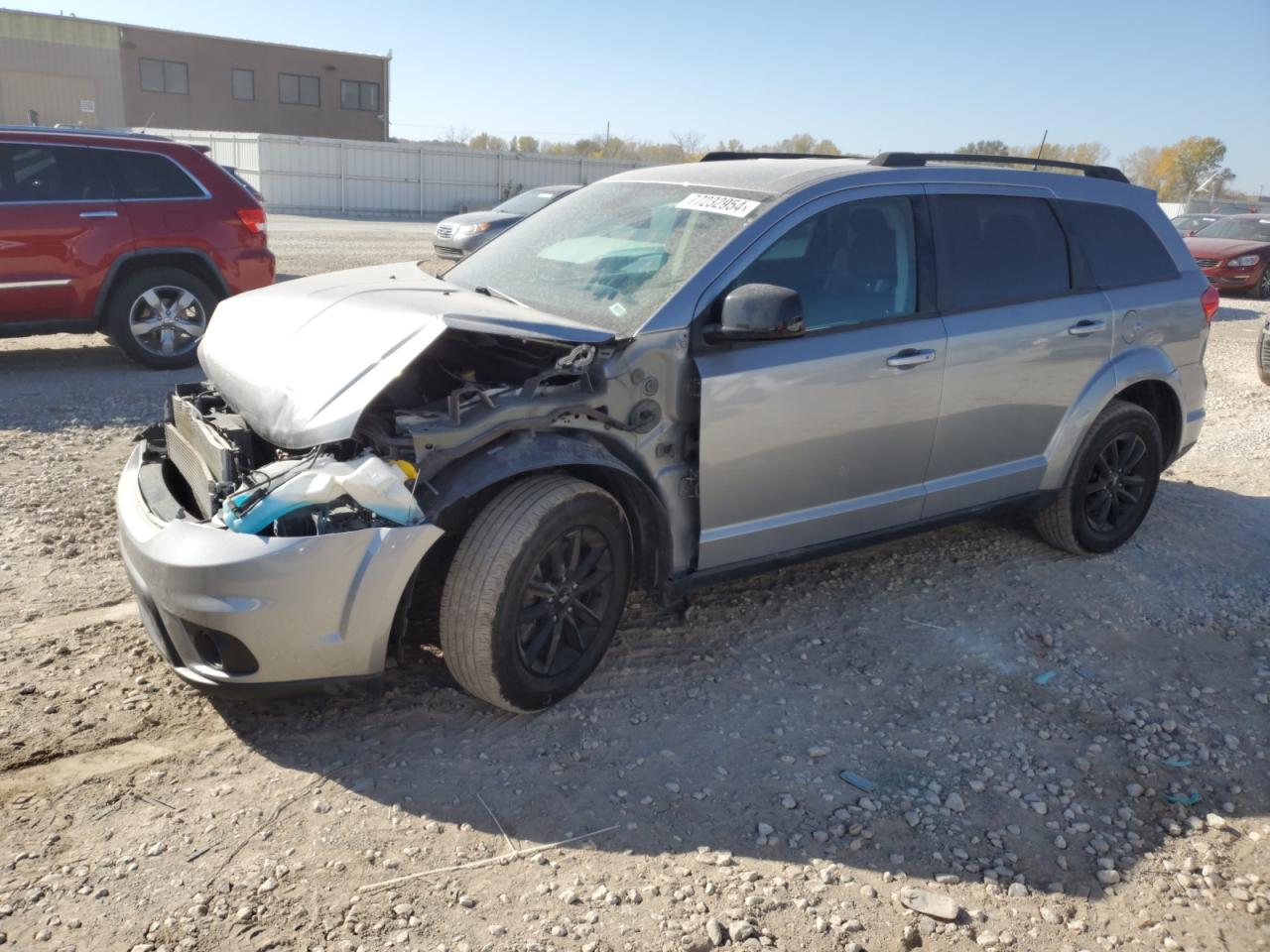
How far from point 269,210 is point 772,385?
96.8ft

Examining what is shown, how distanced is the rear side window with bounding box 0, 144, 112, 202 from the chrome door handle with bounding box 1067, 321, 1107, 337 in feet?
23.8

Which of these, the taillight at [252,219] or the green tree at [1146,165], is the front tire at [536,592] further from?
the green tree at [1146,165]

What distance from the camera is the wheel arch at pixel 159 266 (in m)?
8.16

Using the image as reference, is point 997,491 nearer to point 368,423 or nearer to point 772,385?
point 772,385

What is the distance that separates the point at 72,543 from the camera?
485cm

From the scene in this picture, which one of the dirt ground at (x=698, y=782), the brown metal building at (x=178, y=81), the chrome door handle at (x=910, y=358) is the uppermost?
the brown metal building at (x=178, y=81)

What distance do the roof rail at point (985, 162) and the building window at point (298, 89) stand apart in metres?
49.3

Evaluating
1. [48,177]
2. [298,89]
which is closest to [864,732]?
[48,177]

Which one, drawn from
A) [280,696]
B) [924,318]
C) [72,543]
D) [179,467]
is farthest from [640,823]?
[72,543]

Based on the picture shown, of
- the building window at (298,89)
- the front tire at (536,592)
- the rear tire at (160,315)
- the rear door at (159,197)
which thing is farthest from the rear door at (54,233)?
the building window at (298,89)

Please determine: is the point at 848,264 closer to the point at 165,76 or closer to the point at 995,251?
the point at 995,251

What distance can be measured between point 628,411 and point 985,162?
8.51 feet

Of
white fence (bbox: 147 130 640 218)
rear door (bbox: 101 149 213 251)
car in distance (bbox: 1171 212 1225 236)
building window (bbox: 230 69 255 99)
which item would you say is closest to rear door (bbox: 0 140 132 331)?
rear door (bbox: 101 149 213 251)

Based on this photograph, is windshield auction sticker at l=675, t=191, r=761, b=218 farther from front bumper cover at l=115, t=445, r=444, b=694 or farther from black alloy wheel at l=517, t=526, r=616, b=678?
front bumper cover at l=115, t=445, r=444, b=694
